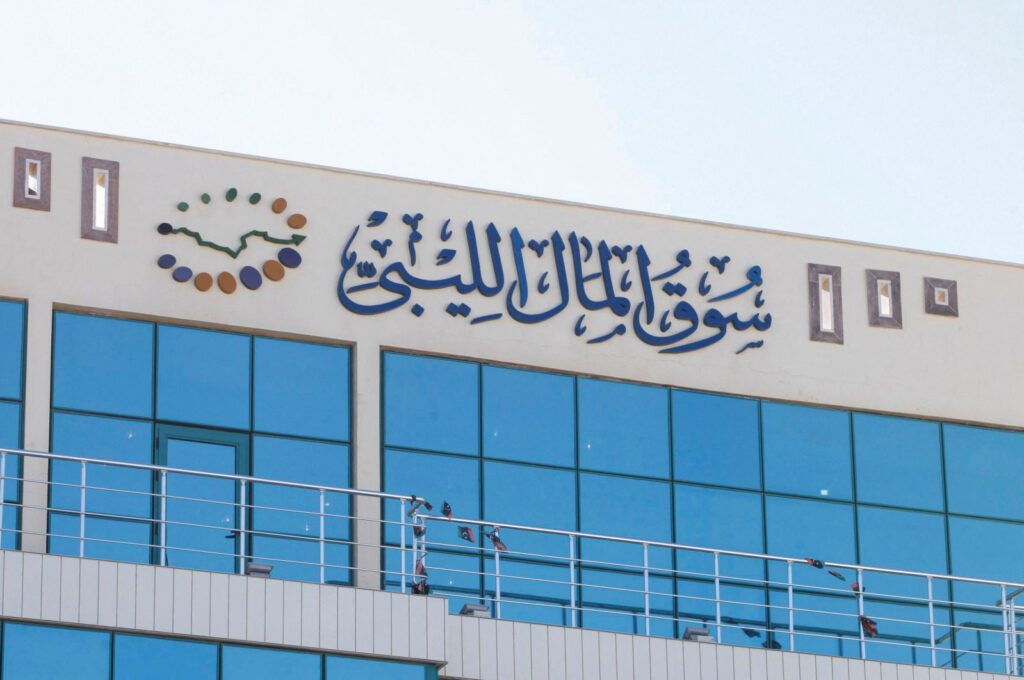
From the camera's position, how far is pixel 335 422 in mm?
28375

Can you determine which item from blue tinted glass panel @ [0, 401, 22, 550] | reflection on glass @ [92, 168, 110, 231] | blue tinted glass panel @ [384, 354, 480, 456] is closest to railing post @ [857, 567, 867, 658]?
blue tinted glass panel @ [384, 354, 480, 456]

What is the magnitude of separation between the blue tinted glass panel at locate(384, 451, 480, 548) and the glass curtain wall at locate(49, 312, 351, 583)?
50cm

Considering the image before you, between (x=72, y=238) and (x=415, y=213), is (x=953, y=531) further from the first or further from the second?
(x=72, y=238)

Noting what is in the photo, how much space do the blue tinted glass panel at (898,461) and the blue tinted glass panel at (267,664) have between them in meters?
8.82

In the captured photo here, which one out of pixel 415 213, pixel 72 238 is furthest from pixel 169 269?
pixel 415 213

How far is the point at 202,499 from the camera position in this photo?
26719 mm

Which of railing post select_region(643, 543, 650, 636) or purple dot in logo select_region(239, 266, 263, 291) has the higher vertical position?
purple dot in logo select_region(239, 266, 263, 291)

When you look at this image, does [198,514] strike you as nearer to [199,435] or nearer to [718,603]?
[199,435]

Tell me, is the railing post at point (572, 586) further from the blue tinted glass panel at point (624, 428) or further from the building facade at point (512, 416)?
the blue tinted glass panel at point (624, 428)

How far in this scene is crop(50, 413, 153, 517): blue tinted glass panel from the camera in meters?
26.8

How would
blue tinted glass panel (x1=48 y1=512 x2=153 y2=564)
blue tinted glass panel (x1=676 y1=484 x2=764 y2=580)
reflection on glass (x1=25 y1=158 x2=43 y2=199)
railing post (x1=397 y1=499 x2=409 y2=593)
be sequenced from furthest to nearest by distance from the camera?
blue tinted glass panel (x1=676 y1=484 x2=764 y2=580) → reflection on glass (x1=25 y1=158 x2=43 y2=199) → blue tinted glass panel (x1=48 y1=512 x2=153 y2=564) → railing post (x1=397 y1=499 x2=409 y2=593)

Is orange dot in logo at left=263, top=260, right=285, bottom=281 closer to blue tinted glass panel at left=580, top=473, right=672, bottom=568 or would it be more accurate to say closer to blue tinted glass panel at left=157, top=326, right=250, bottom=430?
blue tinted glass panel at left=157, top=326, right=250, bottom=430

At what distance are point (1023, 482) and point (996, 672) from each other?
322cm

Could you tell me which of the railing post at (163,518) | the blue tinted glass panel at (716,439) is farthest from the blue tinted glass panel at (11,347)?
the blue tinted glass panel at (716,439)
